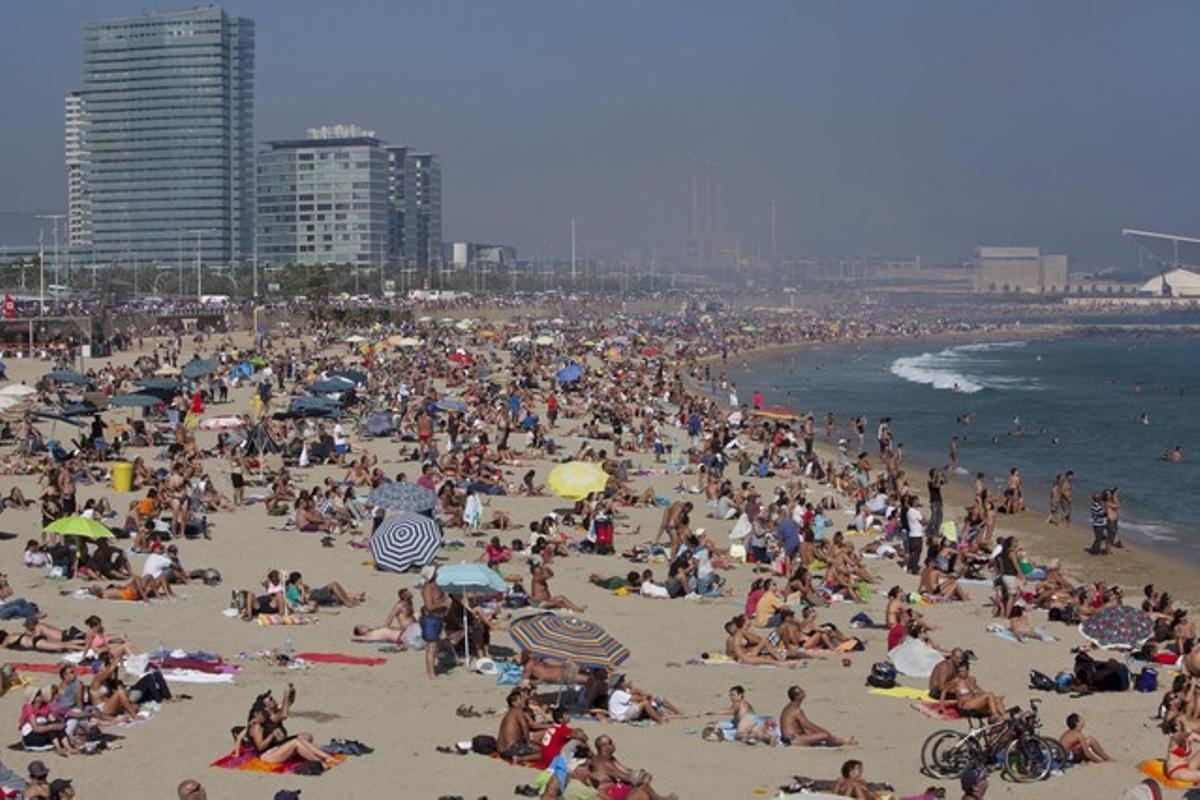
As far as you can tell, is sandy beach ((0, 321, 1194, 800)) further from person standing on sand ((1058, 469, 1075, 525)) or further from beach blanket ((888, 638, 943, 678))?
person standing on sand ((1058, 469, 1075, 525))

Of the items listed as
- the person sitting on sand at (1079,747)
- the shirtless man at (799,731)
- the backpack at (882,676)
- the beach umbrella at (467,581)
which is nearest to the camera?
the person sitting on sand at (1079,747)

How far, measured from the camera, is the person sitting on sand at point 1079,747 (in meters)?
10.3

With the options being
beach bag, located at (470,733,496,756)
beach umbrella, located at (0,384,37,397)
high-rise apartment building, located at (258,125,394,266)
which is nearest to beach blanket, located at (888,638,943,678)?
beach bag, located at (470,733,496,756)

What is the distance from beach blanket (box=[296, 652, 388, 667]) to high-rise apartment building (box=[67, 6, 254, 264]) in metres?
146

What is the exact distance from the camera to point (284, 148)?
165 metres

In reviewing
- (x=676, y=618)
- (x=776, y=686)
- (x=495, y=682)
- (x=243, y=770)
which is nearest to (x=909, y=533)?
(x=676, y=618)

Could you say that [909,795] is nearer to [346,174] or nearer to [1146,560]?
[1146,560]

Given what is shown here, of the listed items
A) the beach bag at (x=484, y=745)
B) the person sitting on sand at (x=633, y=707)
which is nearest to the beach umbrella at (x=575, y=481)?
the person sitting on sand at (x=633, y=707)

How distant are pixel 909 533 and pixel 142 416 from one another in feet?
58.8

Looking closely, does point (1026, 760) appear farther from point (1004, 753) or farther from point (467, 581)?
point (467, 581)

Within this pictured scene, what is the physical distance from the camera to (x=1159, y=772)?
10.2 metres

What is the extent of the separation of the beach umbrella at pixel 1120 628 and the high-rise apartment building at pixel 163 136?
5764 inches

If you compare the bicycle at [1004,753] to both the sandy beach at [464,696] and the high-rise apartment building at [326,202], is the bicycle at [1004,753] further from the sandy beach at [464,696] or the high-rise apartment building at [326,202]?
the high-rise apartment building at [326,202]

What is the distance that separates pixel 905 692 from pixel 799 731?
6.16 ft
